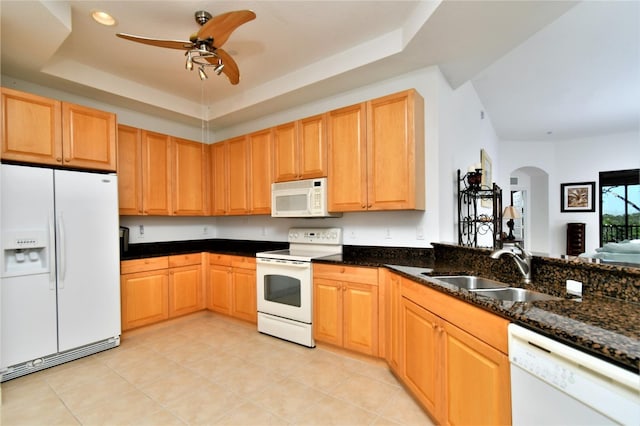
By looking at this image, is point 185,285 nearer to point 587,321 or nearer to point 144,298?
point 144,298

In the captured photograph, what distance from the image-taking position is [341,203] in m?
2.93

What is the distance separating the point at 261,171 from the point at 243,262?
1.13 meters

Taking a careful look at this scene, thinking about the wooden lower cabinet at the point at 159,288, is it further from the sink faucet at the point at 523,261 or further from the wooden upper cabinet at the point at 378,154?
the sink faucet at the point at 523,261

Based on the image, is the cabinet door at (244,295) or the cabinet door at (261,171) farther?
the cabinet door at (261,171)

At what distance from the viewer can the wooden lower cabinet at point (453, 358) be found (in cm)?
125

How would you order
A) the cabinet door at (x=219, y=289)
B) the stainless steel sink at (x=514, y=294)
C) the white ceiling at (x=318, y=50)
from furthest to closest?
the cabinet door at (x=219, y=289) → the white ceiling at (x=318, y=50) → the stainless steel sink at (x=514, y=294)

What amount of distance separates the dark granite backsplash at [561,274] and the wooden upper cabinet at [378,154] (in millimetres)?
683

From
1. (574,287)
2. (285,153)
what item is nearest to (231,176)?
(285,153)

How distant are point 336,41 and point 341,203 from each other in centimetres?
149

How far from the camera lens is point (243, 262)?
3.54 m

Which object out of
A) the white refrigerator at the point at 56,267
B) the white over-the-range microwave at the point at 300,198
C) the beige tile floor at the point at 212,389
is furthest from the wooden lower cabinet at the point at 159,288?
the white over-the-range microwave at the point at 300,198

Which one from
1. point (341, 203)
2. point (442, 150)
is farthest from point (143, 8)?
point (442, 150)

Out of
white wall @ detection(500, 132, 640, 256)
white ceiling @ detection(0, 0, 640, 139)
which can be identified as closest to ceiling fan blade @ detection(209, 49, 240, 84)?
white ceiling @ detection(0, 0, 640, 139)

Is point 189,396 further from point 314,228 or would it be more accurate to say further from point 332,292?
point 314,228
